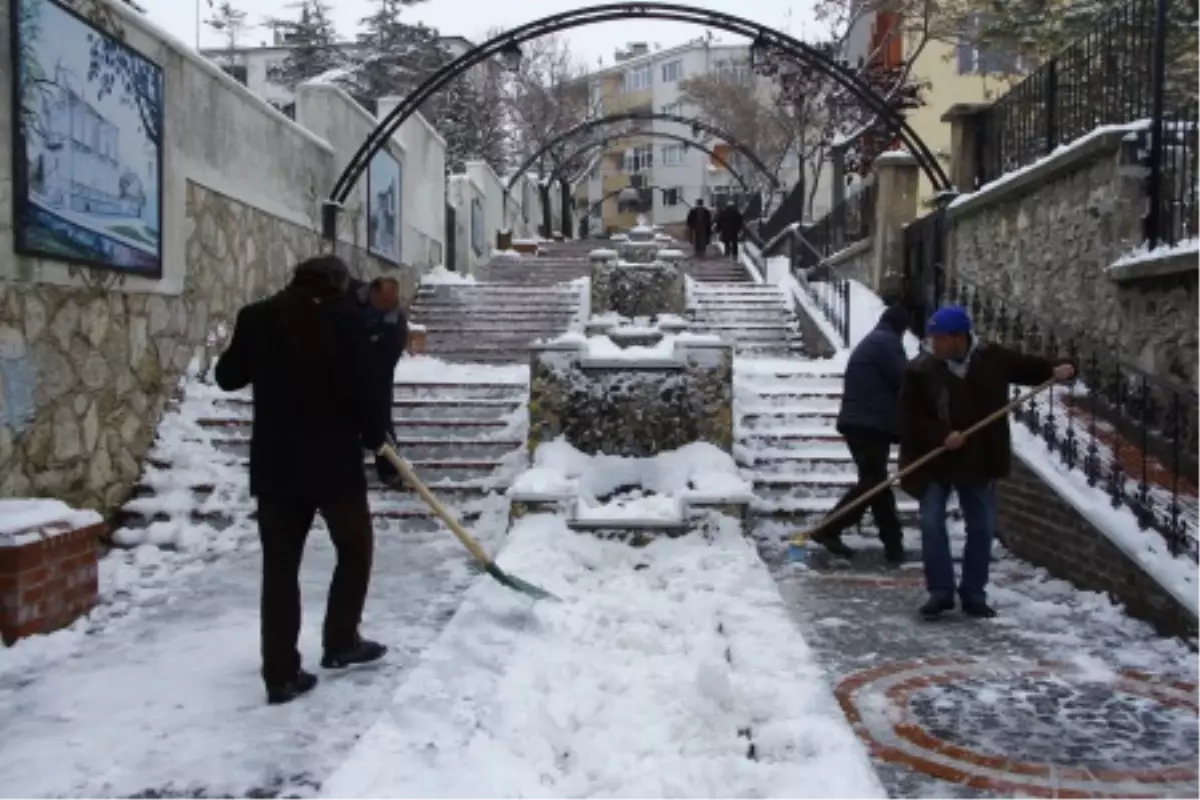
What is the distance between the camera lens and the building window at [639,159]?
69.7 metres

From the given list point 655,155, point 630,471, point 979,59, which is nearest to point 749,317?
point 630,471

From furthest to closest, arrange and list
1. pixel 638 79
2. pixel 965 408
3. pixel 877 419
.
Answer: pixel 638 79, pixel 877 419, pixel 965 408

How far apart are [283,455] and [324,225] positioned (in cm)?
888

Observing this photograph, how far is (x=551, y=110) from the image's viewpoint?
138 ft

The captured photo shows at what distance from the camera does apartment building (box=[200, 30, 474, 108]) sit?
39.7 m

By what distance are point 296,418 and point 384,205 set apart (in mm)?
11567

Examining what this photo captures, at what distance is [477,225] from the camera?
24.6 meters

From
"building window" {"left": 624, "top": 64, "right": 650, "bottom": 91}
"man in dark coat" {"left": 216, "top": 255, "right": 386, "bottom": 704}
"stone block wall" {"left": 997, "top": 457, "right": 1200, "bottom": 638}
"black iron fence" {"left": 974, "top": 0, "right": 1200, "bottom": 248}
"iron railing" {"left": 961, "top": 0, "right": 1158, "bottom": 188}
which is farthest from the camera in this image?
"building window" {"left": 624, "top": 64, "right": 650, "bottom": 91}

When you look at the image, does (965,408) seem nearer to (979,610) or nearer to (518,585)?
(979,610)

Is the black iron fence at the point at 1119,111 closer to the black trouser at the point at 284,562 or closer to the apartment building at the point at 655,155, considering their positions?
the black trouser at the point at 284,562

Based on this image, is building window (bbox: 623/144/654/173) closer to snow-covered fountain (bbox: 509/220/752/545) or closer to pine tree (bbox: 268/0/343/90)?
pine tree (bbox: 268/0/343/90)

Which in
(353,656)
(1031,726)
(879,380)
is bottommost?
(1031,726)

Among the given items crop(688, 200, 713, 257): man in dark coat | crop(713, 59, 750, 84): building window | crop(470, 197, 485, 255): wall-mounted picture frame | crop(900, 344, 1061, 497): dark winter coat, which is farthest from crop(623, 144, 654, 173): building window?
crop(900, 344, 1061, 497): dark winter coat

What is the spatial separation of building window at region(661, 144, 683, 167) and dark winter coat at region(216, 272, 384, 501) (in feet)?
212
